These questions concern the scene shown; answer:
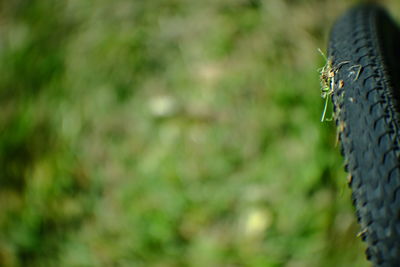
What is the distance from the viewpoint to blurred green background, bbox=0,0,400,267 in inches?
80.0

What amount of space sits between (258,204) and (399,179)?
1.25 meters

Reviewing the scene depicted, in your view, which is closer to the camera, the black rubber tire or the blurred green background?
the black rubber tire

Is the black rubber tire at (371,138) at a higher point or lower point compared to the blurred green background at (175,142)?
lower

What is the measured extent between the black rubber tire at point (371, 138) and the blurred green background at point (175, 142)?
1.08 meters

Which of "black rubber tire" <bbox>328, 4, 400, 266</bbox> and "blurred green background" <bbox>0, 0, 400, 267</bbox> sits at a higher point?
"blurred green background" <bbox>0, 0, 400, 267</bbox>

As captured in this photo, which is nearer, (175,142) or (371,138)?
(371,138)

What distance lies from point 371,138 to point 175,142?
1.42 metres

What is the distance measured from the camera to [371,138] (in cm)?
88

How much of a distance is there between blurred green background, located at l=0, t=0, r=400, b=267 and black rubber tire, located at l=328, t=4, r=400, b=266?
108cm

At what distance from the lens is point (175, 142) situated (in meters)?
2.24

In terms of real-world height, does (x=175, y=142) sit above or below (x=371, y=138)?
above

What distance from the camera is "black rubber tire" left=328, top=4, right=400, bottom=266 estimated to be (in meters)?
0.83

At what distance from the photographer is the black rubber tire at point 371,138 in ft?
2.72

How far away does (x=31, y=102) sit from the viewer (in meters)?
2.47
